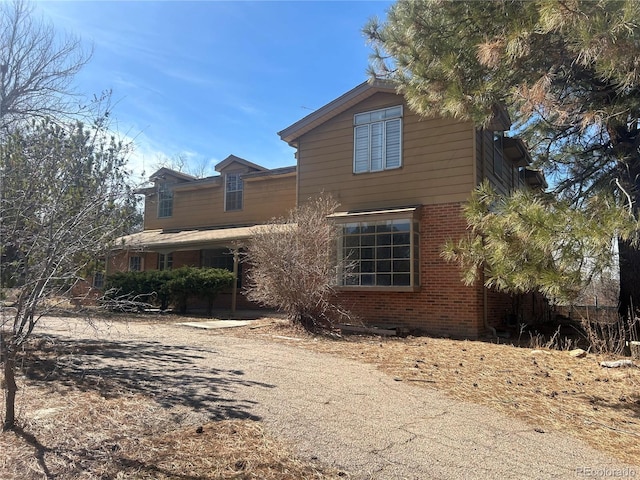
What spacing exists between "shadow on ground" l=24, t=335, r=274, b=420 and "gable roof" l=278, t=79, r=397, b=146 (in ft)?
24.4

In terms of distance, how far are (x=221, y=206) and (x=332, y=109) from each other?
690cm

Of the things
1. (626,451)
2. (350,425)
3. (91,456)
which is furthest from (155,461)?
(626,451)

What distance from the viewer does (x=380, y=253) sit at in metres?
11.6

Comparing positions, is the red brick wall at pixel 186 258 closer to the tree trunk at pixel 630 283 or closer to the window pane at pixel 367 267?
the window pane at pixel 367 267

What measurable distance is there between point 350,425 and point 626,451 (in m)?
2.25

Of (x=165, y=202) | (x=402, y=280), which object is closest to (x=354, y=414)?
(x=402, y=280)

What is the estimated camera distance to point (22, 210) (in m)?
4.07

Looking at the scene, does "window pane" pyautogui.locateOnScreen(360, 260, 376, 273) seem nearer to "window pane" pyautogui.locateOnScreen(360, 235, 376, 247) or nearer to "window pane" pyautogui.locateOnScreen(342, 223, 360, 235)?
"window pane" pyautogui.locateOnScreen(360, 235, 376, 247)

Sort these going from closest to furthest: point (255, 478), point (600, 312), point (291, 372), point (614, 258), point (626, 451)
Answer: point (255, 478), point (626, 451), point (614, 258), point (291, 372), point (600, 312)

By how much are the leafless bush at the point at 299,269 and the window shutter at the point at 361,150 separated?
7.88 feet

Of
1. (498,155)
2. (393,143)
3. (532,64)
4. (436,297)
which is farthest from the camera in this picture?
(498,155)

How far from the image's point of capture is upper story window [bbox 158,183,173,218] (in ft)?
63.5

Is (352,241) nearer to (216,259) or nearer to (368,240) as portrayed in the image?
(368,240)

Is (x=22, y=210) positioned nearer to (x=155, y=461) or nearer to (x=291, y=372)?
(x=155, y=461)
